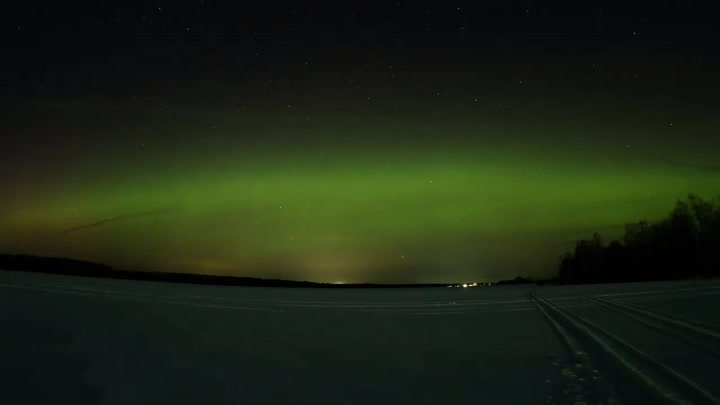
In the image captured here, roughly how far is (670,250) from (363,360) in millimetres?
81453

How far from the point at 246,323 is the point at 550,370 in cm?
1132

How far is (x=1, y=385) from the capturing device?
839 centimetres

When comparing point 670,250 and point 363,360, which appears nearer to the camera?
point 363,360

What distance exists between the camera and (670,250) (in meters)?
80.9

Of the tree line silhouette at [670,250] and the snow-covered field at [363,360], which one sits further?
the tree line silhouette at [670,250]

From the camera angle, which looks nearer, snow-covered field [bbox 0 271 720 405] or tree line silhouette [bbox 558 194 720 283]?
snow-covered field [bbox 0 271 720 405]

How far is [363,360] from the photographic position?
35.9 feet

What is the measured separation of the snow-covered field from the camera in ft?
25.0

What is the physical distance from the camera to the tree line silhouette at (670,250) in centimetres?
7519

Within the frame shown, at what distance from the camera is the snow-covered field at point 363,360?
7.62 meters

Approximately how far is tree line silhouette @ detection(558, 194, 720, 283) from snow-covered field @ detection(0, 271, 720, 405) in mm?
65258

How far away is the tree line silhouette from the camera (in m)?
75.2

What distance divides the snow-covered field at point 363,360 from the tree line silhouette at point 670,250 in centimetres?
6526

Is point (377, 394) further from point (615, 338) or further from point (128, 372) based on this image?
point (615, 338)
